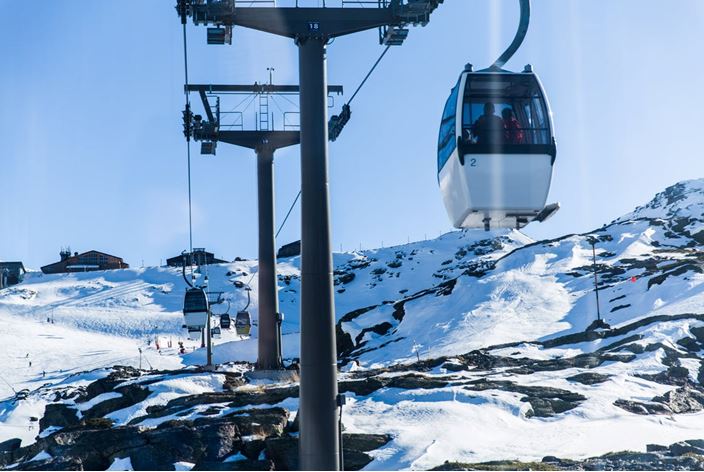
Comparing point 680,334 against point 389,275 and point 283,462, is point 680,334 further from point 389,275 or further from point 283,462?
point 389,275

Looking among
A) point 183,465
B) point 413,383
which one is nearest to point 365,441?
point 183,465

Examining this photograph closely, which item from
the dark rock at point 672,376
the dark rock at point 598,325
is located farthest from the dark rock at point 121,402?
the dark rock at point 598,325

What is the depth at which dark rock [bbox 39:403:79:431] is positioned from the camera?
36969 millimetres

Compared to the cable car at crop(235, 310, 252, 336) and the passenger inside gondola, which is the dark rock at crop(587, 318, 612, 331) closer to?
the cable car at crop(235, 310, 252, 336)

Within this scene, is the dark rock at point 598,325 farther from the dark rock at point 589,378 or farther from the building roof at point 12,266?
the building roof at point 12,266

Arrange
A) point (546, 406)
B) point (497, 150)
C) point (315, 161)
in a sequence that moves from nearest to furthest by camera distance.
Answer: point (497, 150)
point (315, 161)
point (546, 406)

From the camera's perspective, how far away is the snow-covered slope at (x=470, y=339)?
26.3 metres

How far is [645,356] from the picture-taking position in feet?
137

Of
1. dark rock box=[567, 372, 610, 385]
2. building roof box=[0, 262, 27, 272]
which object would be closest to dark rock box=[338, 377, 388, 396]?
dark rock box=[567, 372, 610, 385]

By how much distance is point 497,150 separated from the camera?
11.2 metres

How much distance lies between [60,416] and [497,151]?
105 feet

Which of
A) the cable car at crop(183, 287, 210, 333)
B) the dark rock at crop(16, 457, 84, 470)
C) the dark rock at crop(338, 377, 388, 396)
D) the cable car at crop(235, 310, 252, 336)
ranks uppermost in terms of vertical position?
the cable car at crop(183, 287, 210, 333)

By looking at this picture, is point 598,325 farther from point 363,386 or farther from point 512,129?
point 512,129

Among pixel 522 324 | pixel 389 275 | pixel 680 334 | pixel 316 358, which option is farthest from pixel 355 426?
pixel 389 275
